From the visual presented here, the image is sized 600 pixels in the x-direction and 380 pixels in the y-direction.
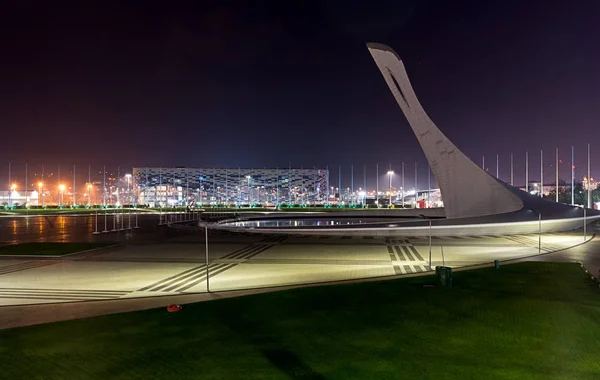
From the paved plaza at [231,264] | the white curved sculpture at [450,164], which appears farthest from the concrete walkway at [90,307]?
the white curved sculpture at [450,164]

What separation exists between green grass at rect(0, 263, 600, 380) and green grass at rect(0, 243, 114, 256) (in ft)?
43.0

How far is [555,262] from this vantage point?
1691 centimetres

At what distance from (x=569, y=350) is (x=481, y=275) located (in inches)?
278

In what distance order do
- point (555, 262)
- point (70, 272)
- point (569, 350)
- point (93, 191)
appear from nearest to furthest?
point (569, 350) → point (70, 272) → point (555, 262) → point (93, 191)

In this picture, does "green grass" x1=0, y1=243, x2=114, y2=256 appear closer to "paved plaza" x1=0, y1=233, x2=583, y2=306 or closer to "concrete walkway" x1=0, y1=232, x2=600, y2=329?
"paved plaza" x1=0, y1=233, x2=583, y2=306

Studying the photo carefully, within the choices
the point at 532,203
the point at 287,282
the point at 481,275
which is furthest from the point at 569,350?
the point at 532,203

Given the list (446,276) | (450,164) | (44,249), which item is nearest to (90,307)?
(446,276)

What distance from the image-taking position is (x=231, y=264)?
57.1 ft

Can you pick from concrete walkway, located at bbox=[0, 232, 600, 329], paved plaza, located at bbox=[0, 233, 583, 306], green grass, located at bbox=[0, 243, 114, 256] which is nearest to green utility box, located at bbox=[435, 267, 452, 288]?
concrete walkway, located at bbox=[0, 232, 600, 329]

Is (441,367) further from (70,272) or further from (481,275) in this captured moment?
(70,272)

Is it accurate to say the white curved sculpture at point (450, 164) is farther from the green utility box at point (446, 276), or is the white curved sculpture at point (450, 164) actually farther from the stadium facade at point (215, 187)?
the stadium facade at point (215, 187)

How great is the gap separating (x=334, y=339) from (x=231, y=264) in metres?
10.2

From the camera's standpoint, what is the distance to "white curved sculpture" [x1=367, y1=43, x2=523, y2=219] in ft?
96.5

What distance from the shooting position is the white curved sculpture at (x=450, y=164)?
96.5ft
